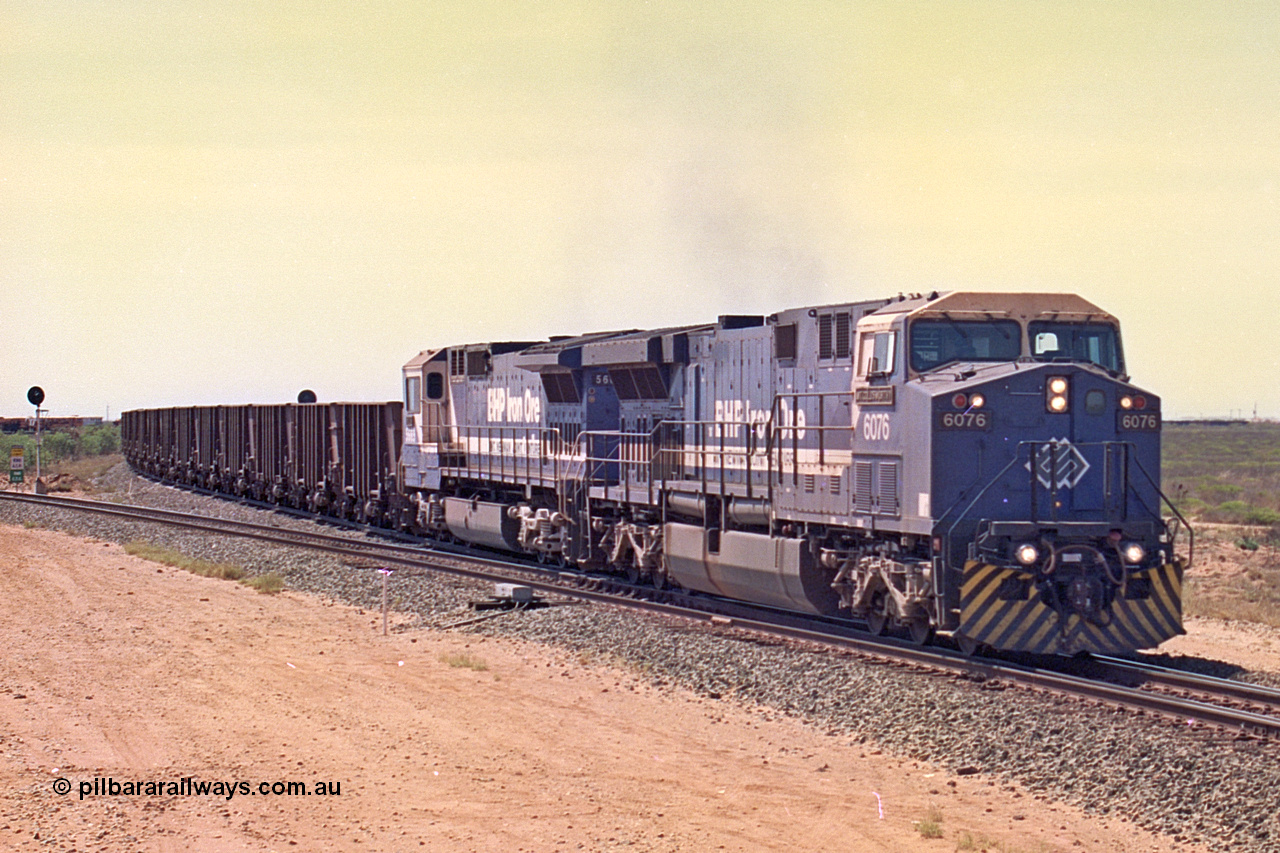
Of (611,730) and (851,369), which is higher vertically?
(851,369)

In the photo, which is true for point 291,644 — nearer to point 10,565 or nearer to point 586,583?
point 586,583

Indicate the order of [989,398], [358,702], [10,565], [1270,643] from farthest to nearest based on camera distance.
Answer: [10,565]
[1270,643]
[989,398]
[358,702]

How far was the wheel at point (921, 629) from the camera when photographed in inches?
569

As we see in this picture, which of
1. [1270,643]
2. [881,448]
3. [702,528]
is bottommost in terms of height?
[1270,643]

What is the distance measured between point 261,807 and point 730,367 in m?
10.7

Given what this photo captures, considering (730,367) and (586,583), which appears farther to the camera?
(586,583)

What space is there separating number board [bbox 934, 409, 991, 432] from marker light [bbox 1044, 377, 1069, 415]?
68 cm

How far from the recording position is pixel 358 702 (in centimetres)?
1289

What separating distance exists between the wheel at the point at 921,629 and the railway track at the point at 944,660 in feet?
0.55

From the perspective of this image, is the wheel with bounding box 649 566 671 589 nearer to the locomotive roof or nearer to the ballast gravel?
the ballast gravel

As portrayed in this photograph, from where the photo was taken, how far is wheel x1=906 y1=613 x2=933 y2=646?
14453mm

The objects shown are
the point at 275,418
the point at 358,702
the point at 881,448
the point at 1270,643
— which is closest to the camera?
the point at 358,702

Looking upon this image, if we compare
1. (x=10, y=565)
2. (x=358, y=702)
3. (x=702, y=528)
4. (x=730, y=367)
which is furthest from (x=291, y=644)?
(x=10, y=565)

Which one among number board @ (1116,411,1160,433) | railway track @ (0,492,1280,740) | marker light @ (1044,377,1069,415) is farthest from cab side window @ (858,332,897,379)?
railway track @ (0,492,1280,740)
